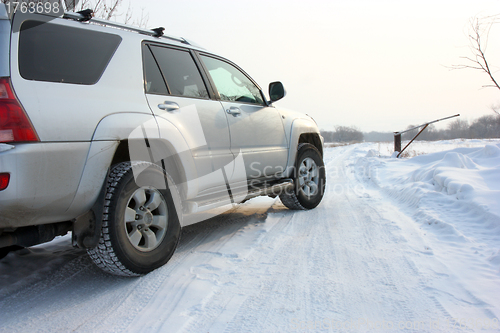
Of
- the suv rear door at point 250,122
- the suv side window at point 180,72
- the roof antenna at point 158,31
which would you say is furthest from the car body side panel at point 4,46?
the suv rear door at point 250,122

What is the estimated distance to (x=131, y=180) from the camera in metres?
2.38

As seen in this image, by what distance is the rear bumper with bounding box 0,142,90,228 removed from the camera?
5.96 ft

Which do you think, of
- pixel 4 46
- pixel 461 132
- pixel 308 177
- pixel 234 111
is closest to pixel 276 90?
pixel 234 111

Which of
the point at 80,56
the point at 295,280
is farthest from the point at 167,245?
the point at 80,56

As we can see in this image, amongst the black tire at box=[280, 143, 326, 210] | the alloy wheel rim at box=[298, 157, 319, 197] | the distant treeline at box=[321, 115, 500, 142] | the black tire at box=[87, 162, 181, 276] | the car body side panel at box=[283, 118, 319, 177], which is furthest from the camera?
the distant treeline at box=[321, 115, 500, 142]

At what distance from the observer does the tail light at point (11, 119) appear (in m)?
1.79

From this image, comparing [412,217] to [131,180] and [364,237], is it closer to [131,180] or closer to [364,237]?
[364,237]

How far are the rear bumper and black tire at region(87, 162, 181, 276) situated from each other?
0.89 feet

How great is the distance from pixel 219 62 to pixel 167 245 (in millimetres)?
2185

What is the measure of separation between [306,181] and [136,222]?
2955mm

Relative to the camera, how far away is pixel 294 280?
240 centimetres

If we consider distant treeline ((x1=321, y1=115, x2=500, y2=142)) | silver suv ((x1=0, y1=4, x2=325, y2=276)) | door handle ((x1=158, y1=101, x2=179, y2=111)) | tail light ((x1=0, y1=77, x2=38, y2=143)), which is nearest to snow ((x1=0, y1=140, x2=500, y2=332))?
silver suv ((x1=0, y1=4, x2=325, y2=276))

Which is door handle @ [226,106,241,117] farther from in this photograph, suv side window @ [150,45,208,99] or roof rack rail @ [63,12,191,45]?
roof rack rail @ [63,12,191,45]

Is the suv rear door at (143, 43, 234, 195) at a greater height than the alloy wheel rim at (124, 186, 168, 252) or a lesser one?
greater
